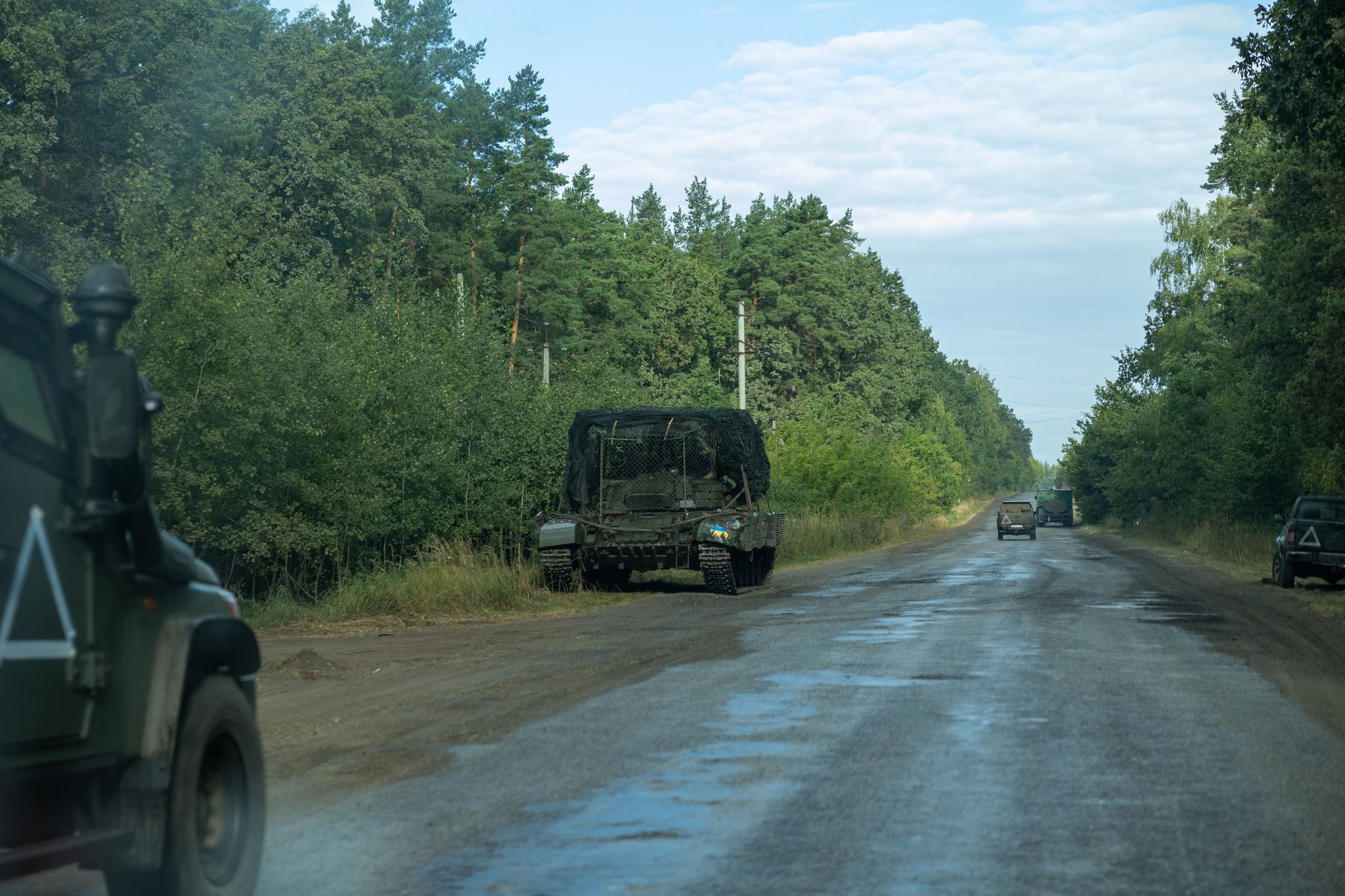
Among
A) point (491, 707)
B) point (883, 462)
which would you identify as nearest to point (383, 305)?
point (491, 707)

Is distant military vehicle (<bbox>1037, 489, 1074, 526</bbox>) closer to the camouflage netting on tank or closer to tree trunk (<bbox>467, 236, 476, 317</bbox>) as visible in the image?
tree trunk (<bbox>467, 236, 476, 317</bbox>)

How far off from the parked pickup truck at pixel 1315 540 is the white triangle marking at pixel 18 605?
79.6 feet

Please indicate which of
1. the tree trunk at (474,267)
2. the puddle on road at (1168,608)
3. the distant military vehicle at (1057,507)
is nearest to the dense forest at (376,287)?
the tree trunk at (474,267)

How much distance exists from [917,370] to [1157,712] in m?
85.5

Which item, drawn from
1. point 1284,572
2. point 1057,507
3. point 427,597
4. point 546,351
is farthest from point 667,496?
point 1057,507

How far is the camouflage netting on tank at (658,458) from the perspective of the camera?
82.0ft

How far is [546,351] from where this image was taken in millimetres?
60344

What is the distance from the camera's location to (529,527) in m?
25.9

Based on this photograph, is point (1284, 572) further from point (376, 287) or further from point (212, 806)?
point (376, 287)

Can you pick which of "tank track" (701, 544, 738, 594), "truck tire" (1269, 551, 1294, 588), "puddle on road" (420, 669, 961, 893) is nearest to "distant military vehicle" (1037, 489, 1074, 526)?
"truck tire" (1269, 551, 1294, 588)

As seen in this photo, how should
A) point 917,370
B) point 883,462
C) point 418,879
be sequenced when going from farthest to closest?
1. point 917,370
2. point 883,462
3. point 418,879

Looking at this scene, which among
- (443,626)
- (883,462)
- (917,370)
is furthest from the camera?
(917,370)

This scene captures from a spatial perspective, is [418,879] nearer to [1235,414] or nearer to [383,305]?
A: [383,305]

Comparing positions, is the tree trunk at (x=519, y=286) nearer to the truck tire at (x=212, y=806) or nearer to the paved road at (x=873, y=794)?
the paved road at (x=873, y=794)
